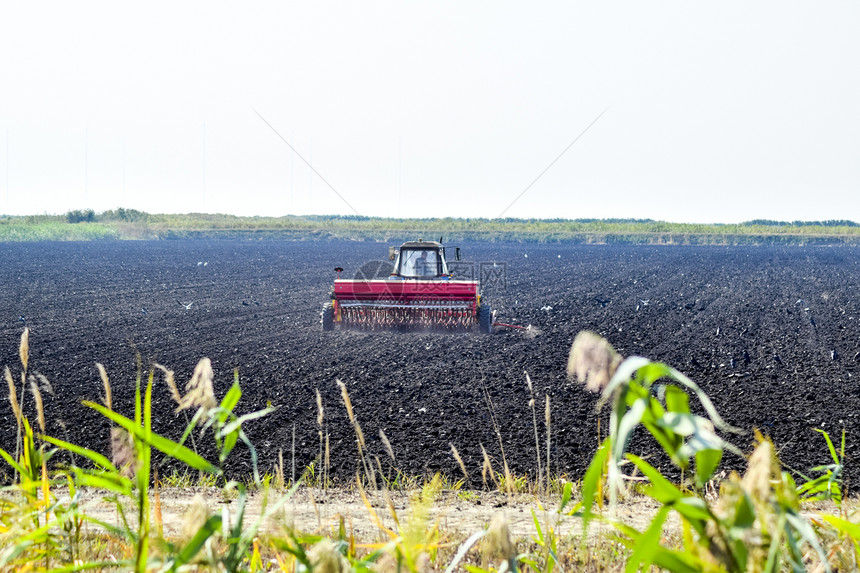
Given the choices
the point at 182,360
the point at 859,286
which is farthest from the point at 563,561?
the point at 859,286

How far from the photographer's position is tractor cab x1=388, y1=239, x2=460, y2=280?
15.7 metres

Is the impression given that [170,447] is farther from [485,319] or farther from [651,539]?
[485,319]

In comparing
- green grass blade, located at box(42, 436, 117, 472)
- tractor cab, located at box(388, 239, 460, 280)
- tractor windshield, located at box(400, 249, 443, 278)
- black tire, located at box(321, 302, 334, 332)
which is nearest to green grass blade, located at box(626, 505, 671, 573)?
green grass blade, located at box(42, 436, 117, 472)

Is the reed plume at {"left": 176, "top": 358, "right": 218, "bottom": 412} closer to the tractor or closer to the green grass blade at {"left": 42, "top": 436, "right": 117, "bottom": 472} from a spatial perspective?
the green grass blade at {"left": 42, "top": 436, "right": 117, "bottom": 472}

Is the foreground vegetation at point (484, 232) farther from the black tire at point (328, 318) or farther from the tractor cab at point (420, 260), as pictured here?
the black tire at point (328, 318)

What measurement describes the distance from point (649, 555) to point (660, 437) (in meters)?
0.26

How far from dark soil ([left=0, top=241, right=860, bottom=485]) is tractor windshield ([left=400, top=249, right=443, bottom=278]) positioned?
1.88 m

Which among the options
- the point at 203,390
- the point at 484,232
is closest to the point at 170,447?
the point at 203,390

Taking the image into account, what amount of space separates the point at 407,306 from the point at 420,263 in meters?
1.80

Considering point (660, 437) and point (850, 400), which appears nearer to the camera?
point (660, 437)

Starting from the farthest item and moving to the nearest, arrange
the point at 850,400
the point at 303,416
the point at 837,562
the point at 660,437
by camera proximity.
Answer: the point at 850,400
the point at 303,416
the point at 837,562
the point at 660,437

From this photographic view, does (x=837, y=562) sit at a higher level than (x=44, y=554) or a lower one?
lower

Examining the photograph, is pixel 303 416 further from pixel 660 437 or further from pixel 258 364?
pixel 660 437

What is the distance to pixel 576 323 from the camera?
15.7 m
